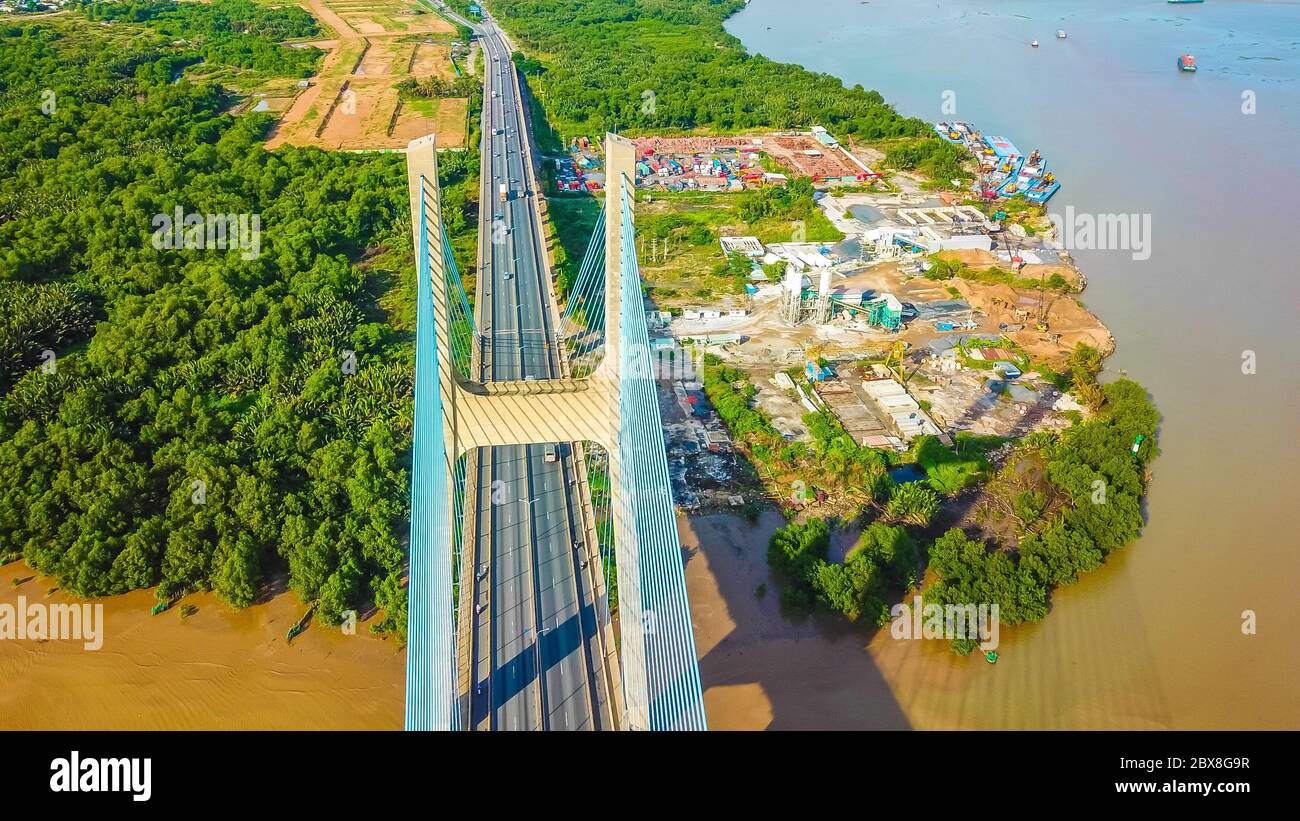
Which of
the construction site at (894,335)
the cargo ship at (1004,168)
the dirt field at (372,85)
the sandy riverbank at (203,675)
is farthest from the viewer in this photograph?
the dirt field at (372,85)

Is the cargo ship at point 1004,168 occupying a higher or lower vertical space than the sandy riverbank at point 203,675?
higher

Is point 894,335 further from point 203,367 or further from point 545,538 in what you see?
point 203,367

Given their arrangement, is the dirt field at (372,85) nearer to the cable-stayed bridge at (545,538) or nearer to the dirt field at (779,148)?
the dirt field at (779,148)

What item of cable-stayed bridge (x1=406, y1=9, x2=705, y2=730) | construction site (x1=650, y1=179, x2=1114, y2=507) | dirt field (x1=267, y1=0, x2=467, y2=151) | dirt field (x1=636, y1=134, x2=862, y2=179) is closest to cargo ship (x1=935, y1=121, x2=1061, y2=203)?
construction site (x1=650, y1=179, x2=1114, y2=507)

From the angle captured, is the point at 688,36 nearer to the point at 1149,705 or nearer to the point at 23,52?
the point at 23,52

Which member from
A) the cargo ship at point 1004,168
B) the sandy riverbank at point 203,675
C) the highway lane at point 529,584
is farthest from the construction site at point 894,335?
the sandy riverbank at point 203,675

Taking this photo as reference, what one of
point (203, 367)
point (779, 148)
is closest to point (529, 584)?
point (203, 367)

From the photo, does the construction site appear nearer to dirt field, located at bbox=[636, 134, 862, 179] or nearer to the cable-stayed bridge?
the cable-stayed bridge

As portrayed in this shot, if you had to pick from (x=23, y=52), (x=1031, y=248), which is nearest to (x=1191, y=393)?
(x=1031, y=248)
